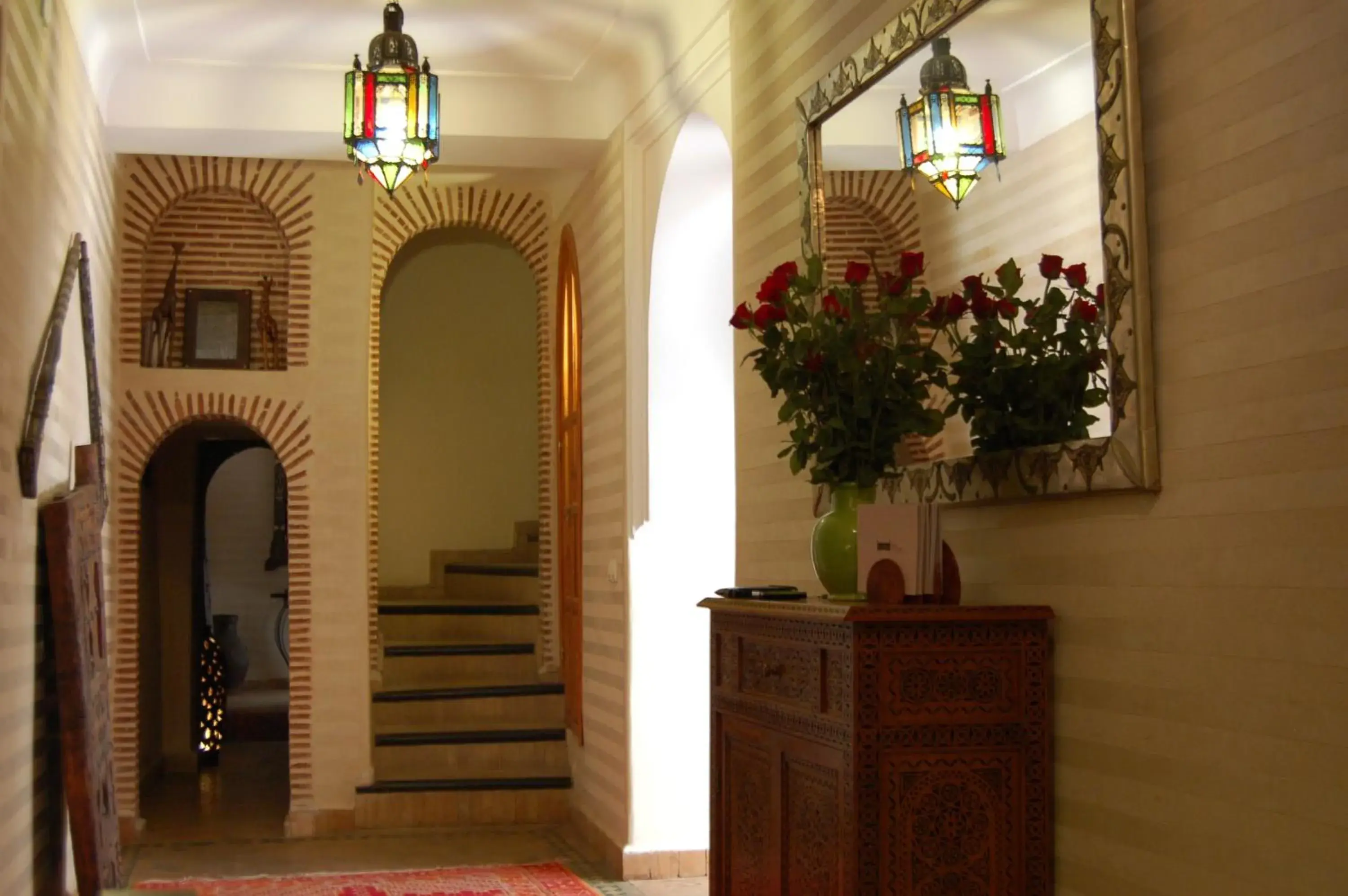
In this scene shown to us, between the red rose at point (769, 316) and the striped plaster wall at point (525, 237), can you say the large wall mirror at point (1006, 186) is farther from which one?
the striped plaster wall at point (525, 237)

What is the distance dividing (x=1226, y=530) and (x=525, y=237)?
6.82 m

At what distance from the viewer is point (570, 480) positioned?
830 centimetres

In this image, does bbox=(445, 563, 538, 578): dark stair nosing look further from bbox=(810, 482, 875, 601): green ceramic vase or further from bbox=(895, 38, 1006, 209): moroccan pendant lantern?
bbox=(895, 38, 1006, 209): moroccan pendant lantern

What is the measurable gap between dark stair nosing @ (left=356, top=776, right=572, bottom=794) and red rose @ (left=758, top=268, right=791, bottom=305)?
16.5 ft

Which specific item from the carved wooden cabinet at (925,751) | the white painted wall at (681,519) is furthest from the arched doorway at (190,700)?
the carved wooden cabinet at (925,751)

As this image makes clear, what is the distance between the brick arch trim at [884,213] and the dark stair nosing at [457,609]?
5.37m

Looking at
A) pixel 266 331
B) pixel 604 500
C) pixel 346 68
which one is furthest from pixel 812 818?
pixel 266 331

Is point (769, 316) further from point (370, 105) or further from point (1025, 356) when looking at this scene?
point (370, 105)

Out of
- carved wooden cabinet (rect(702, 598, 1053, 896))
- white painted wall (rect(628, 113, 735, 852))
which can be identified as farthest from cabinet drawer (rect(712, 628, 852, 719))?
white painted wall (rect(628, 113, 735, 852))

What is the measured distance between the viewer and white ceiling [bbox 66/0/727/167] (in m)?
6.48

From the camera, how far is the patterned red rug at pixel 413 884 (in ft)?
21.1

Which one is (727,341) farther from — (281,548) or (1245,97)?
(281,548)

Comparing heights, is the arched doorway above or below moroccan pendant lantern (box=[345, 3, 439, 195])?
below

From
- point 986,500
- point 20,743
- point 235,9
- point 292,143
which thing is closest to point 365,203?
point 292,143
